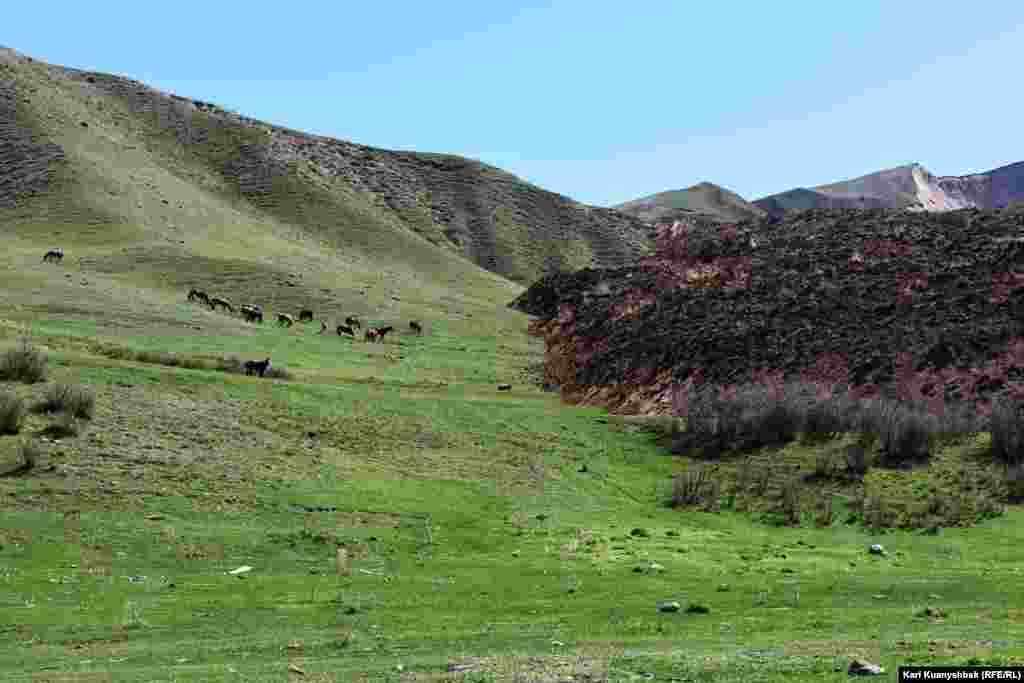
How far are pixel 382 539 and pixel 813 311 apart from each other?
33596mm

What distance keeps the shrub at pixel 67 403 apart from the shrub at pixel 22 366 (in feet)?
8.67

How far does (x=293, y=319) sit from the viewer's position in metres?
67.8

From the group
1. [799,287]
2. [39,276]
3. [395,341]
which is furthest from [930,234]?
[39,276]

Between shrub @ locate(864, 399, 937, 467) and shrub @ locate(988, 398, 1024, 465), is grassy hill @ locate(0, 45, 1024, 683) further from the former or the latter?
shrub @ locate(988, 398, 1024, 465)

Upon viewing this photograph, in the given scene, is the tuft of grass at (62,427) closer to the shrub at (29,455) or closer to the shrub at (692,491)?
the shrub at (29,455)

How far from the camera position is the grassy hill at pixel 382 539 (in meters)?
15.5

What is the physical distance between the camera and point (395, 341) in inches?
2552

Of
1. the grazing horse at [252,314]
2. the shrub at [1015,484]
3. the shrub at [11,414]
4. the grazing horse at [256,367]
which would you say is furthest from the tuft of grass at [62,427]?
the grazing horse at [252,314]

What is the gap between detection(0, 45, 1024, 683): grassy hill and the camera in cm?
1548

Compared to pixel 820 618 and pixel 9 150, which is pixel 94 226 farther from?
pixel 820 618

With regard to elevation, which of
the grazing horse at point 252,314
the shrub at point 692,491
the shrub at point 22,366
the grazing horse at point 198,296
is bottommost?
the shrub at point 692,491

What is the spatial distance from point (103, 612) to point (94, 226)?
78762 millimetres

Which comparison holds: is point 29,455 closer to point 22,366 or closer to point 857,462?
point 22,366

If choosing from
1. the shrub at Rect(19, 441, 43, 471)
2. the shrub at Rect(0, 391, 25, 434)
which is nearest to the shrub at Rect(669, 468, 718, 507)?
the shrub at Rect(19, 441, 43, 471)
